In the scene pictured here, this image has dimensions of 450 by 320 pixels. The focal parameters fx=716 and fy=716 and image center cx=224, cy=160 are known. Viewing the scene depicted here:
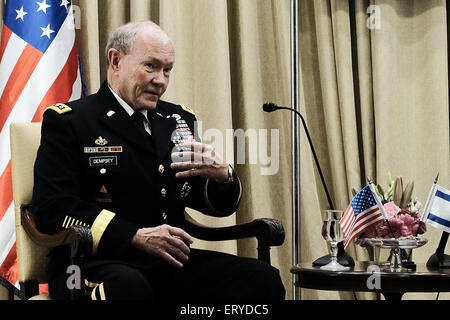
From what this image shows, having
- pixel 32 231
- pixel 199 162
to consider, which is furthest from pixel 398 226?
pixel 32 231

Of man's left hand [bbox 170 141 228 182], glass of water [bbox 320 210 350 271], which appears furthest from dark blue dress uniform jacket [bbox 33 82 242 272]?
glass of water [bbox 320 210 350 271]

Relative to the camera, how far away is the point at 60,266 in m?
2.27

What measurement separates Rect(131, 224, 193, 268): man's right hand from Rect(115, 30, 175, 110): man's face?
0.48 metres

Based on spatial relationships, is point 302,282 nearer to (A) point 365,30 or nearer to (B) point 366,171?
(B) point 366,171

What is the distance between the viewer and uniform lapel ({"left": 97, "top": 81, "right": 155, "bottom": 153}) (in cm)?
241

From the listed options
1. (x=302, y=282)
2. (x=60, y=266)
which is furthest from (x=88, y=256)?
(x=302, y=282)

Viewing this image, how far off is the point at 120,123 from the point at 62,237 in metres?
0.48

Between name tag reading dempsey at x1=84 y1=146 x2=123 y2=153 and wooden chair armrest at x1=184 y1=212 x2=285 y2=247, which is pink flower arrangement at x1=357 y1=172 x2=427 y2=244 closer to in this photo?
wooden chair armrest at x1=184 y1=212 x2=285 y2=247

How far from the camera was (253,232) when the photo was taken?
7.72 ft

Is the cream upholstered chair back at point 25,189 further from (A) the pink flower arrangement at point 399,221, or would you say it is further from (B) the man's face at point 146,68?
(A) the pink flower arrangement at point 399,221

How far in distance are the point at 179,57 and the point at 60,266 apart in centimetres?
151

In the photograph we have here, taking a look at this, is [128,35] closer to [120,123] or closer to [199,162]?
[120,123]

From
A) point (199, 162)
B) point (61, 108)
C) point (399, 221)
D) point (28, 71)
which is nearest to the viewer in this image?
point (199, 162)

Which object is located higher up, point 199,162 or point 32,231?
point 199,162
